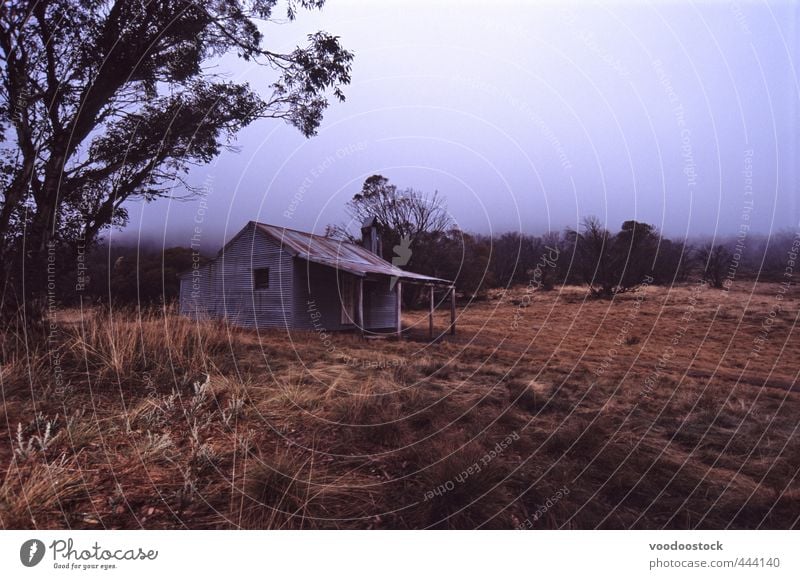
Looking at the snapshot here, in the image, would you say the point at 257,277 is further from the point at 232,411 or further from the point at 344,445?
the point at 344,445

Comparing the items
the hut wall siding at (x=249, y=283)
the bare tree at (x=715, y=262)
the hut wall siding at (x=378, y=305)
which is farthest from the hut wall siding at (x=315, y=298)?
the bare tree at (x=715, y=262)

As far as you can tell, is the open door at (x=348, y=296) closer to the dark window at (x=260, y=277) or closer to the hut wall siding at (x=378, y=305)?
the hut wall siding at (x=378, y=305)

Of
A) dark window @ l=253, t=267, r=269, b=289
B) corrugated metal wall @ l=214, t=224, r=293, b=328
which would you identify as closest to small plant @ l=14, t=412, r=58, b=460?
corrugated metal wall @ l=214, t=224, r=293, b=328

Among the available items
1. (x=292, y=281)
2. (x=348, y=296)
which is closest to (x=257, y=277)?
(x=292, y=281)

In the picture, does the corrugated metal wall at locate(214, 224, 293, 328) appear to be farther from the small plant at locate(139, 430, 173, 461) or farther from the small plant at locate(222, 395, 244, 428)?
the small plant at locate(139, 430, 173, 461)

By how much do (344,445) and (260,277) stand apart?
15.3 meters

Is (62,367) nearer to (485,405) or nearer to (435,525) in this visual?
(435,525)

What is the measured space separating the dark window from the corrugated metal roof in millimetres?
1639

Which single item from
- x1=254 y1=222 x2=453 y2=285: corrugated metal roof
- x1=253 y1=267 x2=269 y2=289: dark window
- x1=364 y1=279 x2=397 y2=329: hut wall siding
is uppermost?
x1=254 y1=222 x2=453 y2=285: corrugated metal roof

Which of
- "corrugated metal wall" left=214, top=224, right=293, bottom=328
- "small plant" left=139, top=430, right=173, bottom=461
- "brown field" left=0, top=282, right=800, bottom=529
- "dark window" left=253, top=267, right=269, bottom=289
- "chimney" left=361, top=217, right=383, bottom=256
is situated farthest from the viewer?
"chimney" left=361, top=217, right=383, bottom=256

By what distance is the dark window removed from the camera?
16.5 metres

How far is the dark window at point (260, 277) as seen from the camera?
1655cm

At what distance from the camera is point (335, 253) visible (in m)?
17.2

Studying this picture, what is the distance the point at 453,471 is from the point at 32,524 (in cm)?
231
